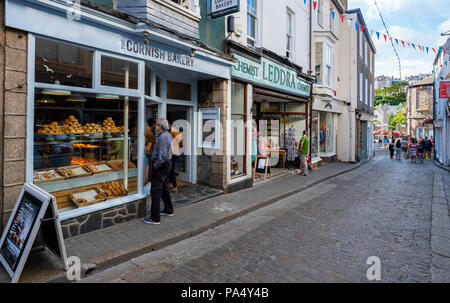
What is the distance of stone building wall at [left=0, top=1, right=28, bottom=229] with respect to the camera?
4047 mm

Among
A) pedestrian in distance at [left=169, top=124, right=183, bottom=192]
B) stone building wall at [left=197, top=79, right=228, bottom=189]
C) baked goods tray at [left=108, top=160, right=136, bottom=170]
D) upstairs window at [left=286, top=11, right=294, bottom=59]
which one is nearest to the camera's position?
baked goods tray at [left=108, top=160, right=136, bottom=170]

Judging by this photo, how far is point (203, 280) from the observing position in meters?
3.67

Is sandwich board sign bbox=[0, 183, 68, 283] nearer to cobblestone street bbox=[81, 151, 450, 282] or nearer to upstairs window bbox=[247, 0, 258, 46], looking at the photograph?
cobblestone street bbox=[81, 151, 450, 282]

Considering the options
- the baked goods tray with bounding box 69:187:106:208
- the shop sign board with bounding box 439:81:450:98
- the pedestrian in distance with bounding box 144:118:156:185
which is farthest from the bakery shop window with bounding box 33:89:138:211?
the shop sign board with bounding box 439:81:450:98

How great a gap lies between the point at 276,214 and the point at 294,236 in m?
1.55

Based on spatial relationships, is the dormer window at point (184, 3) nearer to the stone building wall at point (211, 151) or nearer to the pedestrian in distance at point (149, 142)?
the stone building wall at point (211, 151)

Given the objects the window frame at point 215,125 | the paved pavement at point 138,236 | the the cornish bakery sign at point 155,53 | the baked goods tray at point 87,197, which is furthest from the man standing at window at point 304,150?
the baked goods tray at point 87,197

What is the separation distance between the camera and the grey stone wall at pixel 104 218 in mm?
4789

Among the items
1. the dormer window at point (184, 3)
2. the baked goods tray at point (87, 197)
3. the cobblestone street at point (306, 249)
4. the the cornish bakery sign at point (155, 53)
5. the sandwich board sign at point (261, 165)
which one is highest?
the dormer window at point (184, 3)

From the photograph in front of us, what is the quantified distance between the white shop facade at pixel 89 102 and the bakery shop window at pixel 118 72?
0.02 meters

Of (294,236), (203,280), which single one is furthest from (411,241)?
(203,280)

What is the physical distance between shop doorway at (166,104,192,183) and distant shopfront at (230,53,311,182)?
134 cm

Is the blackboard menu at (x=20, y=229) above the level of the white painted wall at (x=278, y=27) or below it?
below

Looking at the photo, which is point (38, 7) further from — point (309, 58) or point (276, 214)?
point (309, 58)
